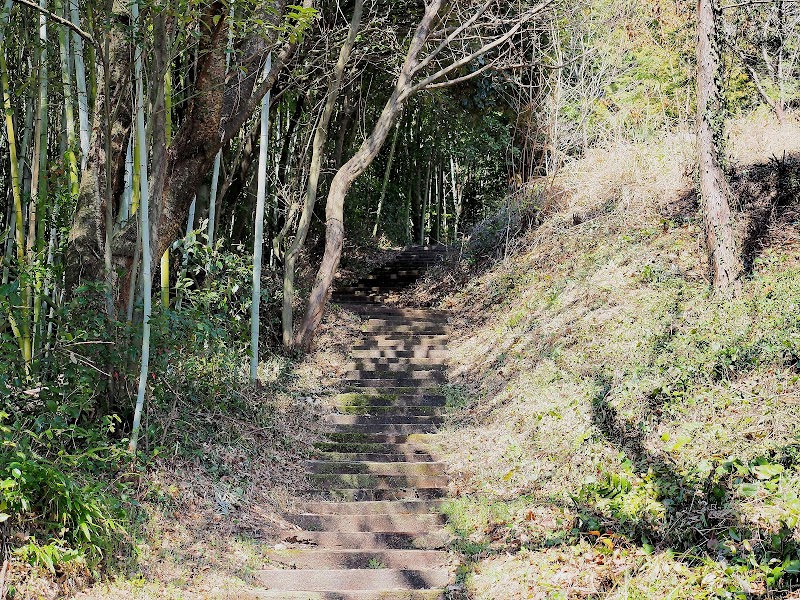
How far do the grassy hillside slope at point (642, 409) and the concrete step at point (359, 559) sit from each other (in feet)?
0.79

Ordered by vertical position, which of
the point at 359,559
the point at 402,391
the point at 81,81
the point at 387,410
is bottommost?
the point at 359,559

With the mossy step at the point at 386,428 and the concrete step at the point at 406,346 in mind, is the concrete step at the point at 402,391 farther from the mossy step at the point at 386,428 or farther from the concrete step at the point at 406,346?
the concrete step at the point at 406,346

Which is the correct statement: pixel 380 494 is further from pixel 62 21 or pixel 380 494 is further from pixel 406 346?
pixel 62 21

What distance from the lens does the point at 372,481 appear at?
731 centimetres

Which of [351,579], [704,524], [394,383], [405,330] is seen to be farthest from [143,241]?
[405,330]

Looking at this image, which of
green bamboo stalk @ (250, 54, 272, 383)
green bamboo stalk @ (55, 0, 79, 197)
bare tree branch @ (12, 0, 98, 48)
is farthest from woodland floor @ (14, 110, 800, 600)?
bare tree branch @ (12, 0, 98, 48)

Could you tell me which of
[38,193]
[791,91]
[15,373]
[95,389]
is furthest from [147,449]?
[791,91]

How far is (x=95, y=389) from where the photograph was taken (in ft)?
17.6

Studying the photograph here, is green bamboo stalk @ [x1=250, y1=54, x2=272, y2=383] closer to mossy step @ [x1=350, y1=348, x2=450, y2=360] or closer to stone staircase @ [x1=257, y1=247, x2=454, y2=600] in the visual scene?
stone staircase @ [x1=257, y1=247, x2=454, y2=600]

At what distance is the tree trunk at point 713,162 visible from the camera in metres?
7.46

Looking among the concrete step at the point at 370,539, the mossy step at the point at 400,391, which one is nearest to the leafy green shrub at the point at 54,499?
the concrete step at the point at 370,539

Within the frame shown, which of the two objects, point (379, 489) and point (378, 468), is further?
point (378, 468)

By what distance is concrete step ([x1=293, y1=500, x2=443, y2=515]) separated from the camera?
6.64 m

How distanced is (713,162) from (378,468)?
14.7 feet
